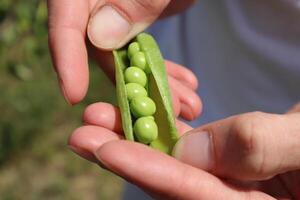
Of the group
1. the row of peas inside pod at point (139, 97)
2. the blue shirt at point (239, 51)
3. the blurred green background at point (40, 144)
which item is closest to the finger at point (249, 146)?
the row of peas inside pod at point (139, 97)

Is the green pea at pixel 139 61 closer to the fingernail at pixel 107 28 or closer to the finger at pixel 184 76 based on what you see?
the fingernail at pixel 107 28

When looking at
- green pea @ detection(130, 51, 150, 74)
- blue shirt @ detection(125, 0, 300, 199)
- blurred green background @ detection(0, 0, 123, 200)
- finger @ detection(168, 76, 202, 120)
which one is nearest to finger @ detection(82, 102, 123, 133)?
green pea @ detection(130, 51, 150, 74)

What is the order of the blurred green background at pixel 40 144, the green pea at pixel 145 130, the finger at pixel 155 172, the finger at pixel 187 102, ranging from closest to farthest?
the finger at pixel 155 172 < the green pea at pixel 145 130 < the finger at pixel 187 102 < the blurred green background at pixel 40 144

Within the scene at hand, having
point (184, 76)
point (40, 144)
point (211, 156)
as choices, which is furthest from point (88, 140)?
point (40, 144)

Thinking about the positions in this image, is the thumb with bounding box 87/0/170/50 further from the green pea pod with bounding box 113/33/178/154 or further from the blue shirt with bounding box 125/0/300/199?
the blue shirt with bounding box 125/0/300/199

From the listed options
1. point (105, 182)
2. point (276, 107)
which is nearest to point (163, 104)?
point (276, 107)

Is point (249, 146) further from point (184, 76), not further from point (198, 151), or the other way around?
point (184, 76)

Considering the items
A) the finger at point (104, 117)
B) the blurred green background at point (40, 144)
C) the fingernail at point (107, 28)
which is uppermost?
the fingernail at point (107, 28)
